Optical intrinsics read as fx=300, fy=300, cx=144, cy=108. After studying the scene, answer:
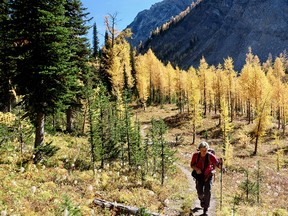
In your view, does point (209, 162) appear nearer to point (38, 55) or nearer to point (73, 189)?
point (73, 189)

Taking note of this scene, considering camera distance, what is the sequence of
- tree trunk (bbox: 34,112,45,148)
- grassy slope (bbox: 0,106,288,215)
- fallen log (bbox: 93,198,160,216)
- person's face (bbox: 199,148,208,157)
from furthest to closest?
tree trunk (bbox: 34,112,45,148), fallen log (bbox: 93,198,160,216), person's face (bbox: 199,148,208,157), grassy slope (bbox: 0,106,288,215)

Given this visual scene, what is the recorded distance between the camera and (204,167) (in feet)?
32.2

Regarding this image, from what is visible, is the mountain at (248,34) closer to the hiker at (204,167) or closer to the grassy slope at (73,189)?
the grassy slope at (73,189)

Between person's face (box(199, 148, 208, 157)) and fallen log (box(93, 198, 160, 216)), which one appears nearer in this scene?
person's face (box(199, 148, 208, 157))

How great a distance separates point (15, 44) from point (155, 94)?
67.8m

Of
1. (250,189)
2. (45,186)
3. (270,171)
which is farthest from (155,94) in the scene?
(45,186)

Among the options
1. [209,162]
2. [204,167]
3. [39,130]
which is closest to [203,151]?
[209,162]

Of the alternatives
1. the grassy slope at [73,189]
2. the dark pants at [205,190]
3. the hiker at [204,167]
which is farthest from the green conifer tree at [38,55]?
the dark pants at [205,190]

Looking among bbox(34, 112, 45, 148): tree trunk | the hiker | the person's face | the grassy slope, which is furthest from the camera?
bbox(34, 112, 45, 148): tree trunk

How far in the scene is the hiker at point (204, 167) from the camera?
9.70 m

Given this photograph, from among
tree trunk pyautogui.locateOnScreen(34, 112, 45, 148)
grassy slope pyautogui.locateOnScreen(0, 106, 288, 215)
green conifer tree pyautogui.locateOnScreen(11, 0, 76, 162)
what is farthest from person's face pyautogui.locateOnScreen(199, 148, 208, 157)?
tree trunk pyautogui.locateOnScreen(34, 112, 45, 148)

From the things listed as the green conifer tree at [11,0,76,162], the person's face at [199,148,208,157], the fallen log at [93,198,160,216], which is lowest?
the fallen log at [93,198,160,216]

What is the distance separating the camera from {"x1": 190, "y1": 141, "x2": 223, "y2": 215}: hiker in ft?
31.8

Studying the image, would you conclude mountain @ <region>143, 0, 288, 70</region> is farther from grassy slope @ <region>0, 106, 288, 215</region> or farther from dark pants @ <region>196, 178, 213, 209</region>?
dark pants @ <region>196, 178, 213, 209</region>
